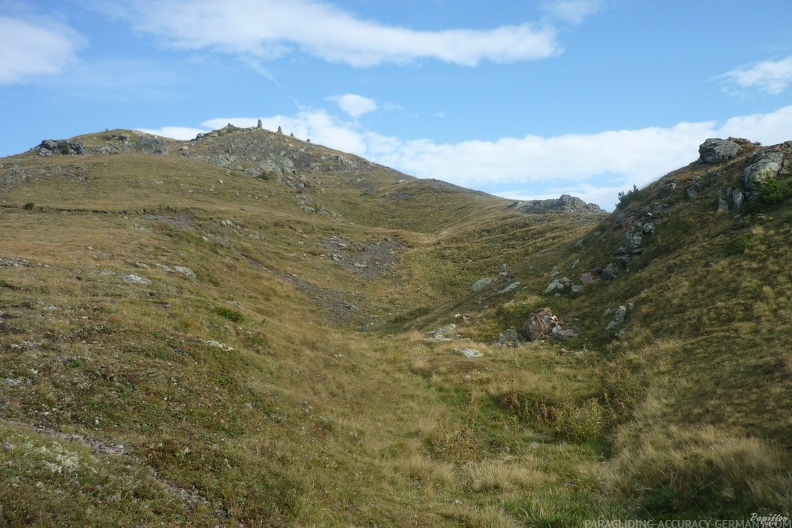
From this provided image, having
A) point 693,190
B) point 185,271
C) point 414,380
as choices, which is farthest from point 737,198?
point 185,271

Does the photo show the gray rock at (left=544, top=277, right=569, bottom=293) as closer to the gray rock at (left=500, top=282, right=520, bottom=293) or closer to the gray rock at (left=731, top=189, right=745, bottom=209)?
the gray rock at (left=500, top=282, right=520, bottom=293)

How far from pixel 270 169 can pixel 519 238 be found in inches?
2415

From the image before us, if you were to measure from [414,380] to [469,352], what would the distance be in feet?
15.1

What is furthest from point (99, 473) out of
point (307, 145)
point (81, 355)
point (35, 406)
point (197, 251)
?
point (307, 145)

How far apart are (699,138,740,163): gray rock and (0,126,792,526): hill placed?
0.16 meters

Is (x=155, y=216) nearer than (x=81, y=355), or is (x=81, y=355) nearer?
(x=81, y=355)

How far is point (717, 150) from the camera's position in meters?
34.3

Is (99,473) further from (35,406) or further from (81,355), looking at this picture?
(81,355)

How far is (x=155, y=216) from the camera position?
4766 cm

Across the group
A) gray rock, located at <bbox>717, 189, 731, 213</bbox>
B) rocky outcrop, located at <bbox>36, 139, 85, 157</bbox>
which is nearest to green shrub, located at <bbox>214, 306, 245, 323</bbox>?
gray rock, located at <bbox>717, 189, 731, 213</bbox>

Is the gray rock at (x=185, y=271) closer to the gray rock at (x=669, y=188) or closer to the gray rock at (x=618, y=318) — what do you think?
the gray rock at (x=618, y=318)

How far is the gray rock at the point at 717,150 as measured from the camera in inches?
1325

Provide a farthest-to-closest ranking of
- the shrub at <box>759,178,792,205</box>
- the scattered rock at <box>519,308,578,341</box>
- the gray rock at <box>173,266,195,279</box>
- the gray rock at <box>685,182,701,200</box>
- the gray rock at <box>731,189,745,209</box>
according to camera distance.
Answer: the gray rock at <box>685,182,701,200</box>
the gray rock at <box>173,266,195,279</box>
the gray rock at <box>731,189,745,209</box>
the scattered rock at <box>519,308,578,341</box>
the shrub at <box>759,178,792,205</box>

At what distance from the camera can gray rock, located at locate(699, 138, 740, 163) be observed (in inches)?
1325
